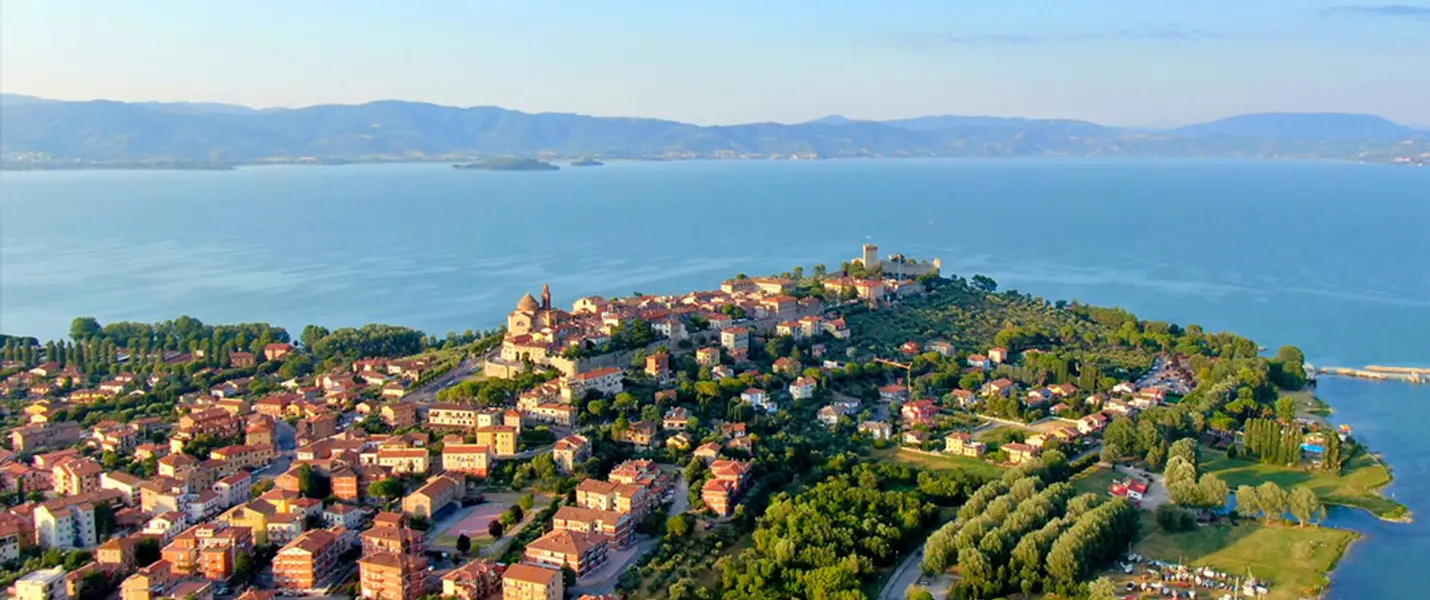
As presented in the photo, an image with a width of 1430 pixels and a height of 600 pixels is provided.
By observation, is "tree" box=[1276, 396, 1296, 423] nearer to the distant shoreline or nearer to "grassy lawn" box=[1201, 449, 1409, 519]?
"grassy lawn" box=[1201, 449, 1409, 519]

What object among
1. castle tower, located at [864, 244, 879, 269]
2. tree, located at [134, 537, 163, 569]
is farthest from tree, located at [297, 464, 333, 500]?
castle tower, located at [864, 244, 879, 269]

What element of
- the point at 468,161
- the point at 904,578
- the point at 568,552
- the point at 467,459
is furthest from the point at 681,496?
the point at 468,161

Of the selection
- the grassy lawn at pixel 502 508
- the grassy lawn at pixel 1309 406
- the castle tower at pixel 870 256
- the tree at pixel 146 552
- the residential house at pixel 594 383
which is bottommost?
the tree at pixel 146 552

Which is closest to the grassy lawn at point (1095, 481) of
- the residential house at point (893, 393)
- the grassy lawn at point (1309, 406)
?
the residential house at point (893, 393)

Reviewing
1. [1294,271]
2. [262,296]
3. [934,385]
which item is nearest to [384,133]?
[262,296]

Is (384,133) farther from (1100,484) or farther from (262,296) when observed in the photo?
(1100,484)

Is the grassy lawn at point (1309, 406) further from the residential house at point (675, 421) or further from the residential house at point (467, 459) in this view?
the residential house at point (467, 459)
